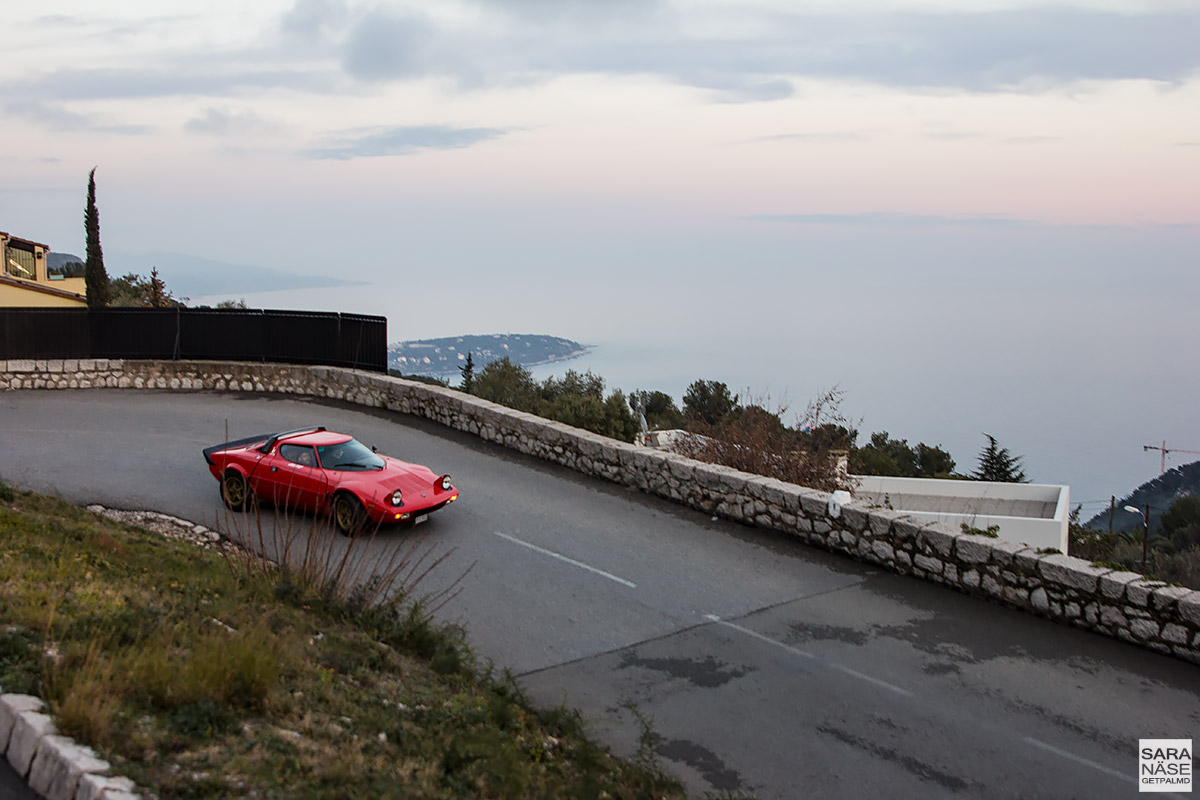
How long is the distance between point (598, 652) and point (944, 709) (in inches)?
129

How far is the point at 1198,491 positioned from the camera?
94.7 metres

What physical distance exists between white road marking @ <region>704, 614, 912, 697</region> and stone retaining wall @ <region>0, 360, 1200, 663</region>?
2684mm

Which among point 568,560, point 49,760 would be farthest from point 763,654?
point 49,760

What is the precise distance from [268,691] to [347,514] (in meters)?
6.42

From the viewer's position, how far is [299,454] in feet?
42.8

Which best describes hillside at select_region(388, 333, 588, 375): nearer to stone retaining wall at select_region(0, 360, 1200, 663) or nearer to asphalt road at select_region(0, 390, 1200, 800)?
stone retaining wall at select_region(0, 360, 1200, 663)

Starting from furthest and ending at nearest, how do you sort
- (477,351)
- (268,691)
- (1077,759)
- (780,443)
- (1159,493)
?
(1159,493), (477,351), (780,443), (1077,759), (268,691)

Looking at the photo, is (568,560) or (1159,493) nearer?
(568,560)

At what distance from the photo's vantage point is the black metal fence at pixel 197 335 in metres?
22.5

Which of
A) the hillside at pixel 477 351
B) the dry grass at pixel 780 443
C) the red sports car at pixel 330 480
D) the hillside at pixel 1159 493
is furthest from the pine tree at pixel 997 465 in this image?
the red sports car at pixel 330 480

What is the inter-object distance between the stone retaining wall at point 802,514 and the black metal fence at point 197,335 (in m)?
0.56

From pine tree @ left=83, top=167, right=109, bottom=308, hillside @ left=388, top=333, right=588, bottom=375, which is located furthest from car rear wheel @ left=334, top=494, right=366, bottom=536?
hillside @ left=388, top=333, right=588, bottom=375

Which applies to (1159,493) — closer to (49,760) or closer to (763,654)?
(763,654)

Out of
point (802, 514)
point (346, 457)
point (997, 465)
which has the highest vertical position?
point (346, 457)
